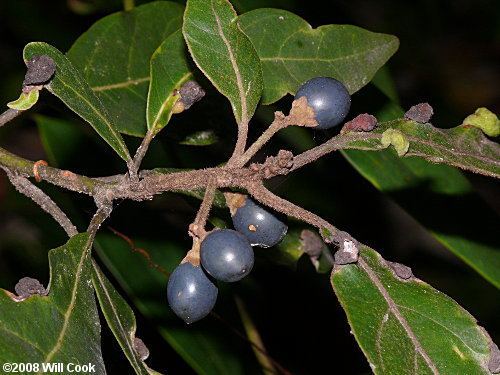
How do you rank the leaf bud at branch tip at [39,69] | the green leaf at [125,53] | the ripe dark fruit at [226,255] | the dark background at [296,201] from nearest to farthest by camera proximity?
the ripe dark fruit at [226,255] → the leaf bud at branch tip at [39,69] → the green leaf at [125,53] → the dark background at [296,201]

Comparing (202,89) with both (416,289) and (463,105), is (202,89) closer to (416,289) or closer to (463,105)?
(416,289)


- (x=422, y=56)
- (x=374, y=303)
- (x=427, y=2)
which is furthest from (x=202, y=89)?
(x=422, y=56)

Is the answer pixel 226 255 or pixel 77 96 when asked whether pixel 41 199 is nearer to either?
pixel 77 96

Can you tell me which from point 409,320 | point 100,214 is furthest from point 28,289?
point 409,320

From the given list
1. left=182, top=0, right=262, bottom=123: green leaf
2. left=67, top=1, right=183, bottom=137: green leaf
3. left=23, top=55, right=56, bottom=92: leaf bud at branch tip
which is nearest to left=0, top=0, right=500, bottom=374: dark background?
left=67, top=1, right=183, bottom=137: green leaf

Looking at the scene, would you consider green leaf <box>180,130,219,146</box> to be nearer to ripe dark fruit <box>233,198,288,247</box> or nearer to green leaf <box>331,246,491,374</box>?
ripe dark fruit <box>233,198,288,247</box>

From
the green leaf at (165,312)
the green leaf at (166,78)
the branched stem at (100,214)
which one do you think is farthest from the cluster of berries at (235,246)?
the green leaf at (165,312)

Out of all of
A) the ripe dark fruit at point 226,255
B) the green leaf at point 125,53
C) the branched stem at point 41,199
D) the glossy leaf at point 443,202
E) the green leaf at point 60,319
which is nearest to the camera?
the green leaf at point 60,319

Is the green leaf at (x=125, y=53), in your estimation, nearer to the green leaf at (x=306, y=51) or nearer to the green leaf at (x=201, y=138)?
the green leaf at (x=201, y=138)
